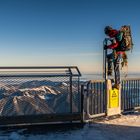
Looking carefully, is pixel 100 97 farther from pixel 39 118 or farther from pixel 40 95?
pixel 39 118

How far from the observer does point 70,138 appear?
10914 mm

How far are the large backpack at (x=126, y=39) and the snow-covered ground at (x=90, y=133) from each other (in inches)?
99.5

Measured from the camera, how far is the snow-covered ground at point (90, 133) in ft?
35.9

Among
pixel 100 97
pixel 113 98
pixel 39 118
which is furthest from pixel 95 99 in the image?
pixel 39 118

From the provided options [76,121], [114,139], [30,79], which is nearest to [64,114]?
[76,121]

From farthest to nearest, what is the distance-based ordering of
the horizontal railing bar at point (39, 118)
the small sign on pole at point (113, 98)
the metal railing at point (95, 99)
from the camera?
the small sign on pole at point (113, 98), the metal railing at point (95, 99), the horizontal railing bar at point (39, 118)

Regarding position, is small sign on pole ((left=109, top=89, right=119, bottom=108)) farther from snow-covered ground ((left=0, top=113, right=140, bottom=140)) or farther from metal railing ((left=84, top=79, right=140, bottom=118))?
snow-covered ground ((left=0, top=113, right=140, bottom=140))

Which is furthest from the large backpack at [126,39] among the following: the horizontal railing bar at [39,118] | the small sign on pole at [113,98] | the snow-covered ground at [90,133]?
the horizontal railing bar at [39,118]

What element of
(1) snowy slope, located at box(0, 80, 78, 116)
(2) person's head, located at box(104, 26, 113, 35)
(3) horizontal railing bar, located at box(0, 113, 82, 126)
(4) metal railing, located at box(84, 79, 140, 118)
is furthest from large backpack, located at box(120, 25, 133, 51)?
(3) horizontal railing bar, located at box(0, 113, 82, 126)

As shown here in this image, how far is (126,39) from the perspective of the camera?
1393 cm

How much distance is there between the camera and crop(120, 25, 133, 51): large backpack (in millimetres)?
13875

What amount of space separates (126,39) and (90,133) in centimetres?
388

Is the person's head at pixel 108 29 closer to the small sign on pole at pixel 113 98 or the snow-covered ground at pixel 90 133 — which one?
the small sign on pole at pixel 113 98

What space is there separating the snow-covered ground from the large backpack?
2.53 m
